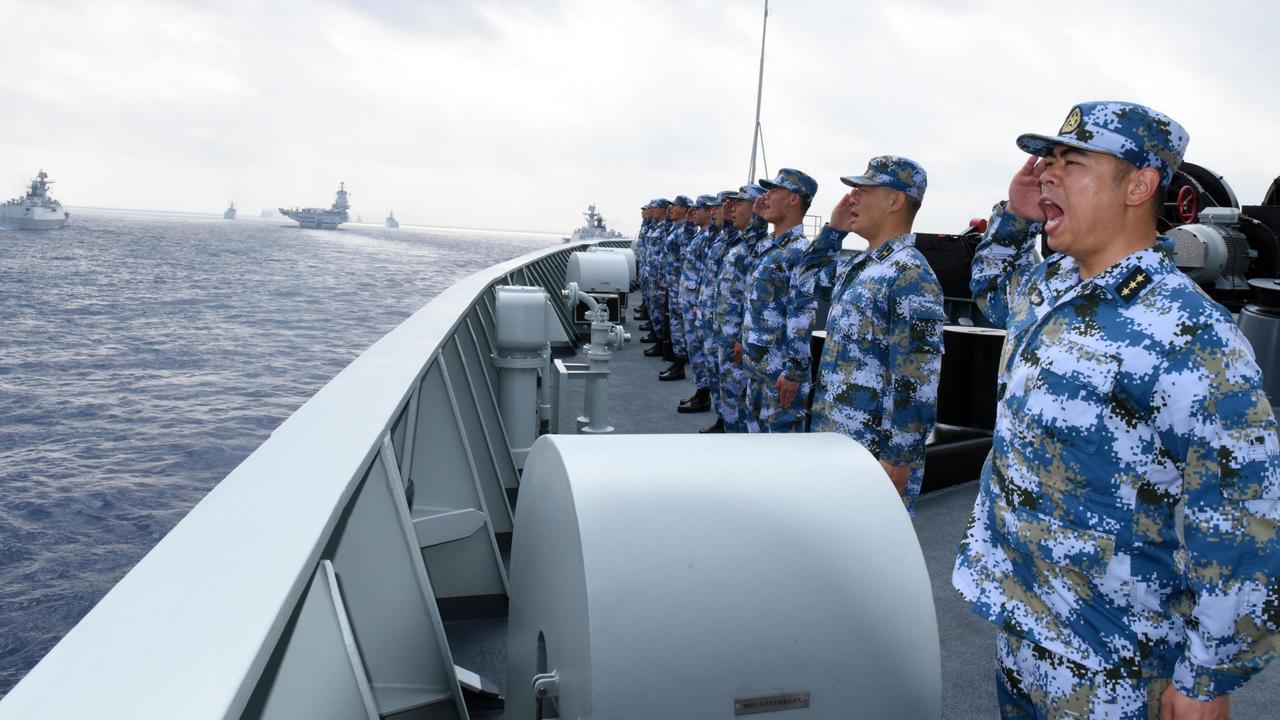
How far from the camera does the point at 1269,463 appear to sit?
Answer: 1312 mm

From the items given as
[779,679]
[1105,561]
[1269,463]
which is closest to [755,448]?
[779,679]

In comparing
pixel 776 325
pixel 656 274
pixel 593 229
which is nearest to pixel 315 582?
pixel 776 325

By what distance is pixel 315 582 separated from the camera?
5.14 feet

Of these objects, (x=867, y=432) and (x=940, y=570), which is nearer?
(x=867, y=432)

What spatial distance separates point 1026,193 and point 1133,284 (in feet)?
2.63

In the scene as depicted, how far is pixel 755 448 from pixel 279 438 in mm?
1016

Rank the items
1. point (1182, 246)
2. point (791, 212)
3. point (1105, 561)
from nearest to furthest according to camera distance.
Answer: point (1105, 561)
point (791, 212)
point (1182, 246)

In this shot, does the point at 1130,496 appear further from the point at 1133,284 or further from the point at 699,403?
the point at 699,403

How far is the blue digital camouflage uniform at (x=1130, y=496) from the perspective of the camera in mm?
1322

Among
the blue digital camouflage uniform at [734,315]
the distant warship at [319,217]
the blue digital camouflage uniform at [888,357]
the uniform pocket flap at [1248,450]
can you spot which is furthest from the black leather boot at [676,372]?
the distant warship at [319,217]

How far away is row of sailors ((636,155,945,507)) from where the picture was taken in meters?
2.97

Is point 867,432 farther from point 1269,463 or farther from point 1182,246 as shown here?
point 1182,246

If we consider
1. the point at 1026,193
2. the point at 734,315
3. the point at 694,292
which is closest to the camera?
the point at 1026,193

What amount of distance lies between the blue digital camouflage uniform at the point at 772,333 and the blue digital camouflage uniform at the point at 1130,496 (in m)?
2.90
